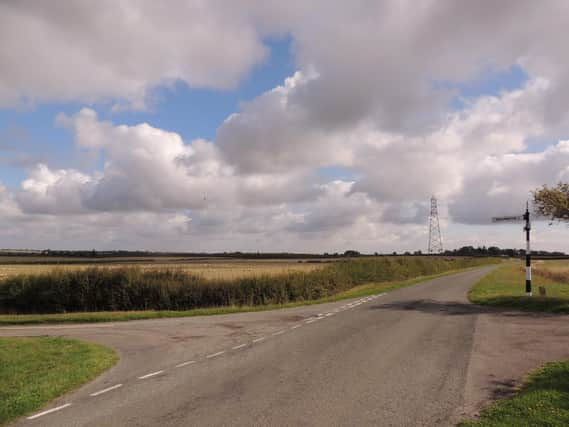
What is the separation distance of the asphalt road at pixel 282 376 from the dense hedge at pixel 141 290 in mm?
13132

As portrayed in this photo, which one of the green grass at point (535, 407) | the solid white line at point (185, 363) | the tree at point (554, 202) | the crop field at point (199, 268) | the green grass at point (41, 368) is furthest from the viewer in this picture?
the crop field at point (199, 268)

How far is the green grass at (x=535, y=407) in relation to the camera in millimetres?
6695

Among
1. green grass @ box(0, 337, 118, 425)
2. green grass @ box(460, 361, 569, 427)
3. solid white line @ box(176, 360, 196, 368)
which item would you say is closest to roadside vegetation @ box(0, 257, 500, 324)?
green grass @ box(0, 337, 118, 425)

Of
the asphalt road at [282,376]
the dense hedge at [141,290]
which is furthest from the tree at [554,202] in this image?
the dense hedge at [141,290]

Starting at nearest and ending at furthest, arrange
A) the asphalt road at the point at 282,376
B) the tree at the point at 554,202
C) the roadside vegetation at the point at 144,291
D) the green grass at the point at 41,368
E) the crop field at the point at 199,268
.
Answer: the asphalt road at the point at 282,376
the green grass at the point at 41,368
the tree at the point at 554,202
the roadside vegetation at the point at 144,291
the crop field at the point at 199,268

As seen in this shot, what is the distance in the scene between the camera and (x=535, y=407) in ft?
24.0

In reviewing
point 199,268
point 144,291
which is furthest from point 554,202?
point 199,268

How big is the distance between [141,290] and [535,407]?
28.8 meters

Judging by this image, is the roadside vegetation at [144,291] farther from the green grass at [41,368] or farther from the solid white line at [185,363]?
the solid white line at [185,363]

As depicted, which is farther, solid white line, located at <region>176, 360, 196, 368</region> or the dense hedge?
the dense hedge

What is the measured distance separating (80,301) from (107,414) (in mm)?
27651

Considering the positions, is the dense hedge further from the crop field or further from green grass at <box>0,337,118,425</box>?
green grass at <box>0,337,118,425</box>

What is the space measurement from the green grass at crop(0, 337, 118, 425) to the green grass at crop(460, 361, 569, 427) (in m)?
7.58

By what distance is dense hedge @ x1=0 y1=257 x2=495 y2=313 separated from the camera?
31.5m
